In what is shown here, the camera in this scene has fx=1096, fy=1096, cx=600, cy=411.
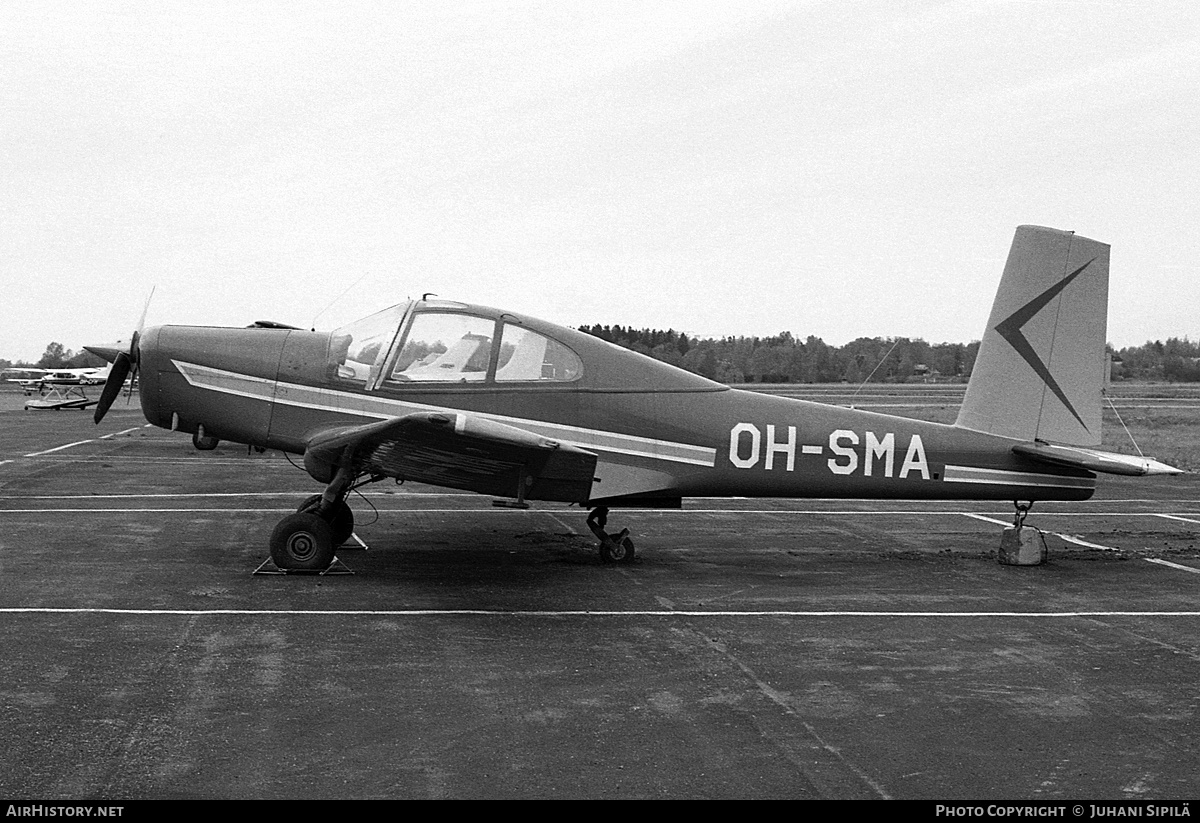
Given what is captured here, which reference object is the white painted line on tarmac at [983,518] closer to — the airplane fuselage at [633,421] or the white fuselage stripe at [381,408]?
the airplane fuselage at [633,421]

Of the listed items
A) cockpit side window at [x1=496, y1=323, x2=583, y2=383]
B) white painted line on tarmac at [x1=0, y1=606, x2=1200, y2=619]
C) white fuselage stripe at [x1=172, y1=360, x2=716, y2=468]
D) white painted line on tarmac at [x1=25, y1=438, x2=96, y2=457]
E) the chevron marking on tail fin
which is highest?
the chevron marking on tail fin

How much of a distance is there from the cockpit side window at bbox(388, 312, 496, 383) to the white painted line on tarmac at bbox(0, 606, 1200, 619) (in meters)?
2.47

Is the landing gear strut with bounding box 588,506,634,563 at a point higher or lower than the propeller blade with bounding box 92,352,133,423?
lower

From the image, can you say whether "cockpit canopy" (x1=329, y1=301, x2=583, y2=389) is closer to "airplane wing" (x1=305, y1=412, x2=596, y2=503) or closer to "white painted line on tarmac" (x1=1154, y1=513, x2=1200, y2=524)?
"airplane wing" (x1=305, y1=412, x2=596, y2=503)

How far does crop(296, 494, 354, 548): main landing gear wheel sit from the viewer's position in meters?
9.66

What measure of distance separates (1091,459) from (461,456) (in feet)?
18.8

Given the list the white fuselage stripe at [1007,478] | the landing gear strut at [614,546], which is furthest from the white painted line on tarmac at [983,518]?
the landing gear strut at [614,546]

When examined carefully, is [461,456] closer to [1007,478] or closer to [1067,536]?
[1007,478]

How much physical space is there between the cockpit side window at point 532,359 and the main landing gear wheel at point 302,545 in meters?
2.06

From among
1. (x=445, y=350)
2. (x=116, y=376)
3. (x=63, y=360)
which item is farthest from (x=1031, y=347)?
(x=63, y=360)

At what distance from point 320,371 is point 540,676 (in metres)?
4.58

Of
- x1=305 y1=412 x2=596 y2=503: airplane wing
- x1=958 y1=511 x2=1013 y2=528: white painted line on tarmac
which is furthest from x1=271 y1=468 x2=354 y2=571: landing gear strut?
x1=958 y1=511 x2=1013 y2=528: white painted line on tarmac

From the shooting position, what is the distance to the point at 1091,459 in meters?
10.0

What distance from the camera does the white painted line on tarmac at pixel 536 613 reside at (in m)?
7.80
